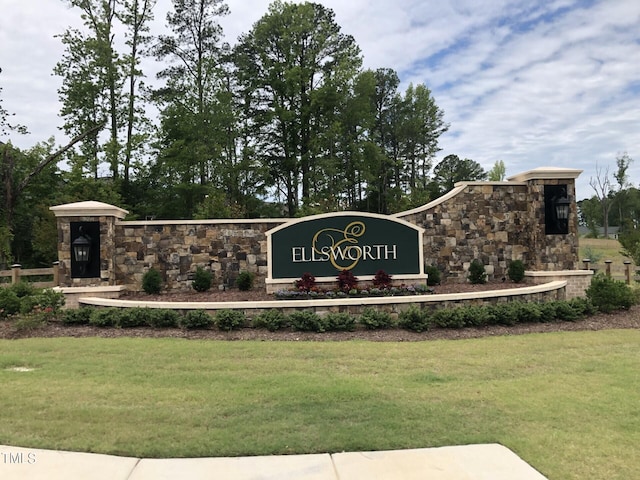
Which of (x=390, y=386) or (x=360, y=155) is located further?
(x=360, y=155)

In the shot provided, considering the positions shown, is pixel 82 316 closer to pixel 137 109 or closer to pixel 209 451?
pixel 209 451

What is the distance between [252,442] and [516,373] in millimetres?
3944

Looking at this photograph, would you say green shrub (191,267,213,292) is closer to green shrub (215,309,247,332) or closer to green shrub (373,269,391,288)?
green shrub (215,309,247,332)

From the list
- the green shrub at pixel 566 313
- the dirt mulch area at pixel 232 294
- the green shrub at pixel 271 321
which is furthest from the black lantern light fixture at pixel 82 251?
the green shrub at pixel 566 313

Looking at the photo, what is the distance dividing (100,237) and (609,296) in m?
13.2

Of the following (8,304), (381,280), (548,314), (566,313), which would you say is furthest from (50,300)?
(566,313)

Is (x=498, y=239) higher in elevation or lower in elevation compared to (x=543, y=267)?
higher

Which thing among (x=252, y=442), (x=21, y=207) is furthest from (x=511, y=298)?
(x=21, y=207)

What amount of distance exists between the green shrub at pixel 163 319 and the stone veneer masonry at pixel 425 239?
4.29 m

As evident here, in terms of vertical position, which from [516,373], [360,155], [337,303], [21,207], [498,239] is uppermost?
[360,155]

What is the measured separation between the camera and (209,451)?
3.74 m

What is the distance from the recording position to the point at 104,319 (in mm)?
9406

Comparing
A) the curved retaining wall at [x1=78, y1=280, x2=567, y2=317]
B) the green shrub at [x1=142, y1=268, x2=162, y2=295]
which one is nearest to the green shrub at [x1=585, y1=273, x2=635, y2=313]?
the curved retaining wall at [x1=78, y1=280, x2=567, y2=317]

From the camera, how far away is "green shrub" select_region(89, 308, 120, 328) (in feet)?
30.8
